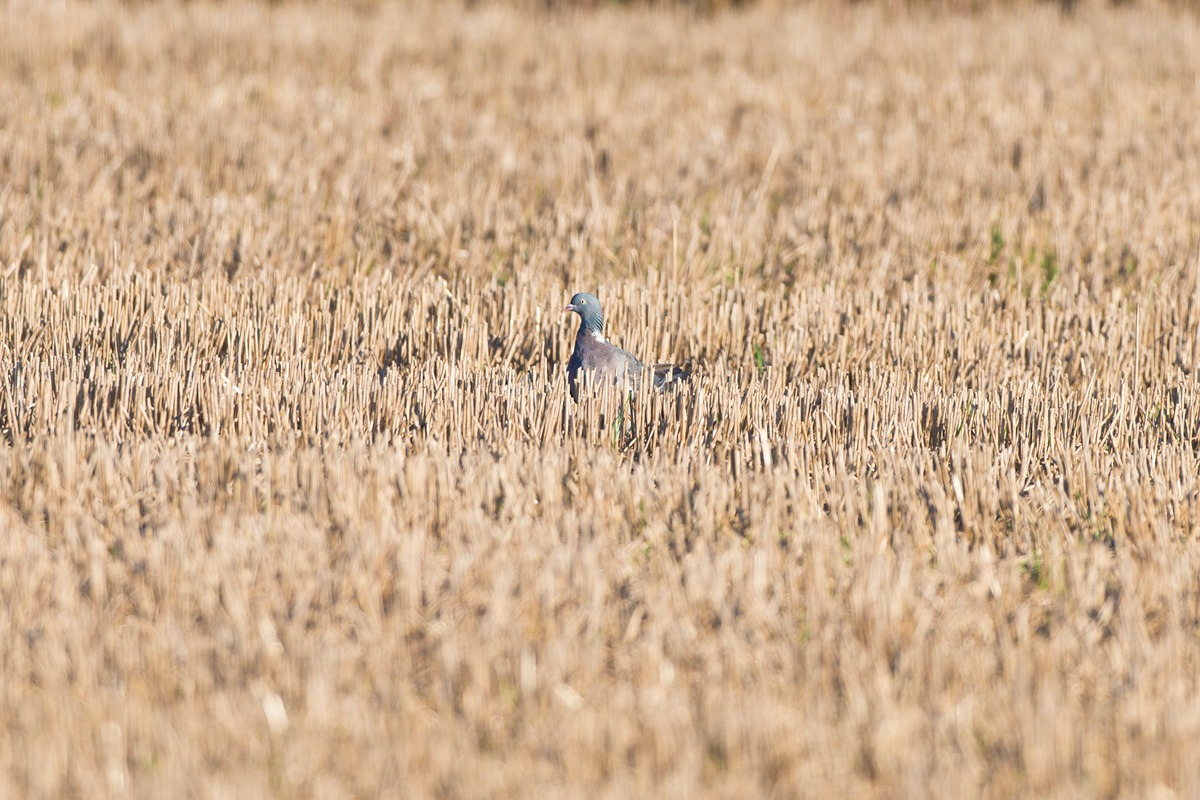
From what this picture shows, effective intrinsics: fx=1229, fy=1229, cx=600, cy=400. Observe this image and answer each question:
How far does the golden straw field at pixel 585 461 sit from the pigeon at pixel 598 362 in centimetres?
18

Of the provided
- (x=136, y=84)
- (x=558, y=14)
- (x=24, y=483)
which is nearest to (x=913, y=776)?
(x=24, y=483)

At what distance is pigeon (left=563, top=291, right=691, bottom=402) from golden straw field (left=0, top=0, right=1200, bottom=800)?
0.18 meters

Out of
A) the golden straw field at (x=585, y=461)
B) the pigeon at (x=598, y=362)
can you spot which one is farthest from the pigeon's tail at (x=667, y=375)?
the golden straw field at (x=585, y=461)

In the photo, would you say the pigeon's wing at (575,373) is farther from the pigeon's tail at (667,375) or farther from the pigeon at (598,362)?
the pigeon's tail at (667,375)

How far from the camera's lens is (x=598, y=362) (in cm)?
462

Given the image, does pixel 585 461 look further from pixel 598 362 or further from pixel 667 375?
pixel 667 375

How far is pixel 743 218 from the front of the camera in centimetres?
725

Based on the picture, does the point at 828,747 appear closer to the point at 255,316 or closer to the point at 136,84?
the point at 255,316

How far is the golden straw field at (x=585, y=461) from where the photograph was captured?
2549 mm

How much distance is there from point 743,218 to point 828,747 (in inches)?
199

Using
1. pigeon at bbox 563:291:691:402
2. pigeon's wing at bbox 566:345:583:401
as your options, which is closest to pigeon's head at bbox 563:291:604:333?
pigeon at bbox 563:291:691:402

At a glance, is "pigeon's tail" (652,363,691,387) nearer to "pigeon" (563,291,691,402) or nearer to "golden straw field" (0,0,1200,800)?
"pigeon" (563,291,691,402)

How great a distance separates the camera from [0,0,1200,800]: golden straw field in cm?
255

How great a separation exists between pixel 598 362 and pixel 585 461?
870 millimetres
